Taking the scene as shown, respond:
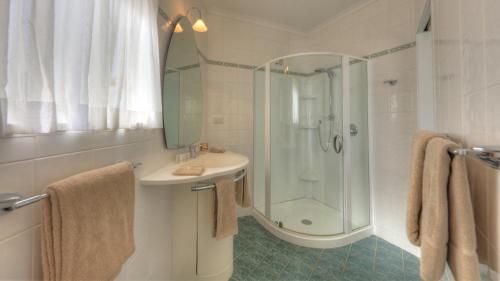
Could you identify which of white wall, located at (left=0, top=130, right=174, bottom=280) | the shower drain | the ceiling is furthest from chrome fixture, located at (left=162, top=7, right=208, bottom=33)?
the shower drain

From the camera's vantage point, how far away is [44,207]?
0.46m

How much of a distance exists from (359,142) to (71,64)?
89.3 inches

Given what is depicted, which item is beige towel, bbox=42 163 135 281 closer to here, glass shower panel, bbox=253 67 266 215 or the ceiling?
glass shower panel, bbox=253 67 266 215

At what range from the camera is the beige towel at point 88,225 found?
1.56 ft

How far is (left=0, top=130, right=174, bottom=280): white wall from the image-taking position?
0.44 m

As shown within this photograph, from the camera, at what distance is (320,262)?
158 centimetres

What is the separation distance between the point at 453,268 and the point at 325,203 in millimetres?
1922

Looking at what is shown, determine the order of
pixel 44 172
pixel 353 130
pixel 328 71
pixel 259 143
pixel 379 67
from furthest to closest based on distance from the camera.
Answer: pixel 259 143 < pixel 328 71 < pixel 353 130 < pixel 379 67 < pixel 44 172

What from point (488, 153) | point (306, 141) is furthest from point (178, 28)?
point (306, 141)

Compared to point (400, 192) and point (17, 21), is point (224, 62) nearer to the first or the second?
point (17, 21)

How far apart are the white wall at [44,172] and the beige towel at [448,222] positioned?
1127 mm

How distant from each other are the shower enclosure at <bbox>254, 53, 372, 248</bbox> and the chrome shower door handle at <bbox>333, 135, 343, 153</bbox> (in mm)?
11

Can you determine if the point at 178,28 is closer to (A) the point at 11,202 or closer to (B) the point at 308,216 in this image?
(A) the point at 11,202

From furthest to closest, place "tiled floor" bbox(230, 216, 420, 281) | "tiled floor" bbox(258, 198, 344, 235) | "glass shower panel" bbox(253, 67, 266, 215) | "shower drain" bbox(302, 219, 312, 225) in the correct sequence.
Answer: "glass shower panel" bbox(253, 67, 266, 215) < "shower drain" bbox(302, 219, 312, 225) < "tiled floor" bbox(258, 198, 344, 235) < "tiled floor" bbox(230, 216, 420, 281)
